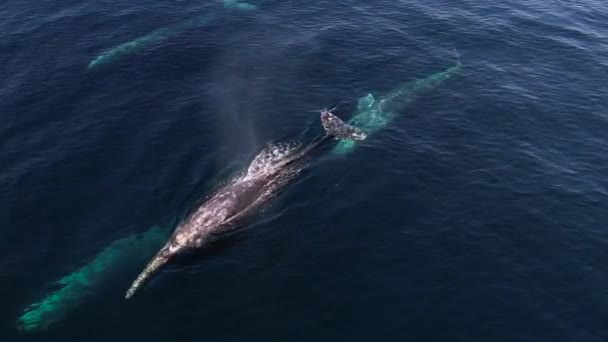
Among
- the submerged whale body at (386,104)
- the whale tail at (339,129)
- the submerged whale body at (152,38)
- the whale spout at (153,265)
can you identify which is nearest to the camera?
the whale spout at (153,265)

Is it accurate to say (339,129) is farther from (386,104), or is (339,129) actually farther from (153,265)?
(153,265)

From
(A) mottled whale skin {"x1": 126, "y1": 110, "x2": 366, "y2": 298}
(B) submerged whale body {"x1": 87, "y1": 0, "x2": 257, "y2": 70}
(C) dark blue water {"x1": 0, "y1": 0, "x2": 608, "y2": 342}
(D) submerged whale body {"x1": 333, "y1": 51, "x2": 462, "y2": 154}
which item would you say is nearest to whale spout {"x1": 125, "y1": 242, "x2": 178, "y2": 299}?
(A) mottled whale skin {"x1": 126, "y1": 110, "x2": 366, "y2": 298}

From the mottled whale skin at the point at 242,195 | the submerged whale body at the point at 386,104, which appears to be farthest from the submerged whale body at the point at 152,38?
the submerged whale body at the point at 386,104

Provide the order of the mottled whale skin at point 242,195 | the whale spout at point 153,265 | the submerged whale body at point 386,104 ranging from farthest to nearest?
the submerged whale body at point 386,104, the mottled whale skin at point 242,195, the whale spout at point 153,265

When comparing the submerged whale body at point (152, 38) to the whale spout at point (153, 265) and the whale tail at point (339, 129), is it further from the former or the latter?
the whale spout at point (153, 265)

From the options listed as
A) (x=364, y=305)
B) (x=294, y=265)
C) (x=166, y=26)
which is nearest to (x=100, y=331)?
(x=294, y=265)

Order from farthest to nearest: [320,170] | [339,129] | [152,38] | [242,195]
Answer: [152,38] < [339,129] < [320,170] < [242,195]

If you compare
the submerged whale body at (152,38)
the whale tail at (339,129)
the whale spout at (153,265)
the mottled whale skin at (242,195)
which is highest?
the submerged whale body at (152,38)

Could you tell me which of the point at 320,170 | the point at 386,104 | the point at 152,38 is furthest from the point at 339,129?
the point at 152,38

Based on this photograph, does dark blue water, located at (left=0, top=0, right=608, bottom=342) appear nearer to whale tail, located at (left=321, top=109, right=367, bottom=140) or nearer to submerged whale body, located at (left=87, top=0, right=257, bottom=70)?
submerged whale body, located at (left=87, top=0, right=257, bottom=70)
